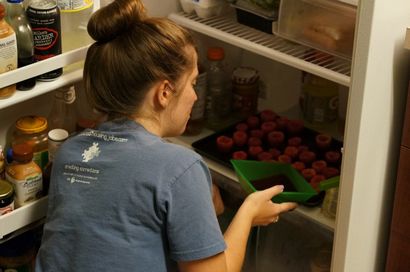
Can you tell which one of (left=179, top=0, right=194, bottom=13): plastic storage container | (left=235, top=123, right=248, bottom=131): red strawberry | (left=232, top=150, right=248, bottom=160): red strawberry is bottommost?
(left=232, top=150, right=248, bottom=160): red strawberry

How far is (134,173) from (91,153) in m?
0.12

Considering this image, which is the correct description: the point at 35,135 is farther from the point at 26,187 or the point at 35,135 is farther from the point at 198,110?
the point at 198,110

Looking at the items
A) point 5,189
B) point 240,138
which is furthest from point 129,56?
point 240,138

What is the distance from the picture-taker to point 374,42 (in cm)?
134

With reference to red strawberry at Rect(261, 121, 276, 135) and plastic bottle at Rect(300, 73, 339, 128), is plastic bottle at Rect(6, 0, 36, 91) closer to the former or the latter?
red strawberry at Rect(261, 121, 276, 135)

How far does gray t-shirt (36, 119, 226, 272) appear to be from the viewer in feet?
4.33

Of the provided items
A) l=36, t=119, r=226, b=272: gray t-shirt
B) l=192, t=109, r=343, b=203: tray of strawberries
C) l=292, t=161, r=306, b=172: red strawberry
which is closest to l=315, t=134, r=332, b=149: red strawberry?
l=192, t=109, r=343, b=203: tray of strawberries

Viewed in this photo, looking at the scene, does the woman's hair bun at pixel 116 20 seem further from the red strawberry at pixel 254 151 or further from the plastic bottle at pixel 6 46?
the red strawberry at pixel 254 151

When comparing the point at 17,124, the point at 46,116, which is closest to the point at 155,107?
the point at 17,124

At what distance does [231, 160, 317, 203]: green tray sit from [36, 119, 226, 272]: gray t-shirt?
0.30 meters

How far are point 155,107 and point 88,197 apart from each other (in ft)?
0.70

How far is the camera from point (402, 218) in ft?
5.20

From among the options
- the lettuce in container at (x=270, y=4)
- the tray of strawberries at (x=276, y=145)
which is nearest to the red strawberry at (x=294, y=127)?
the tray of strawberries at (x=276, y=145)

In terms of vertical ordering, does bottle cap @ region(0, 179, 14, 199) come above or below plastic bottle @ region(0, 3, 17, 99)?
below
